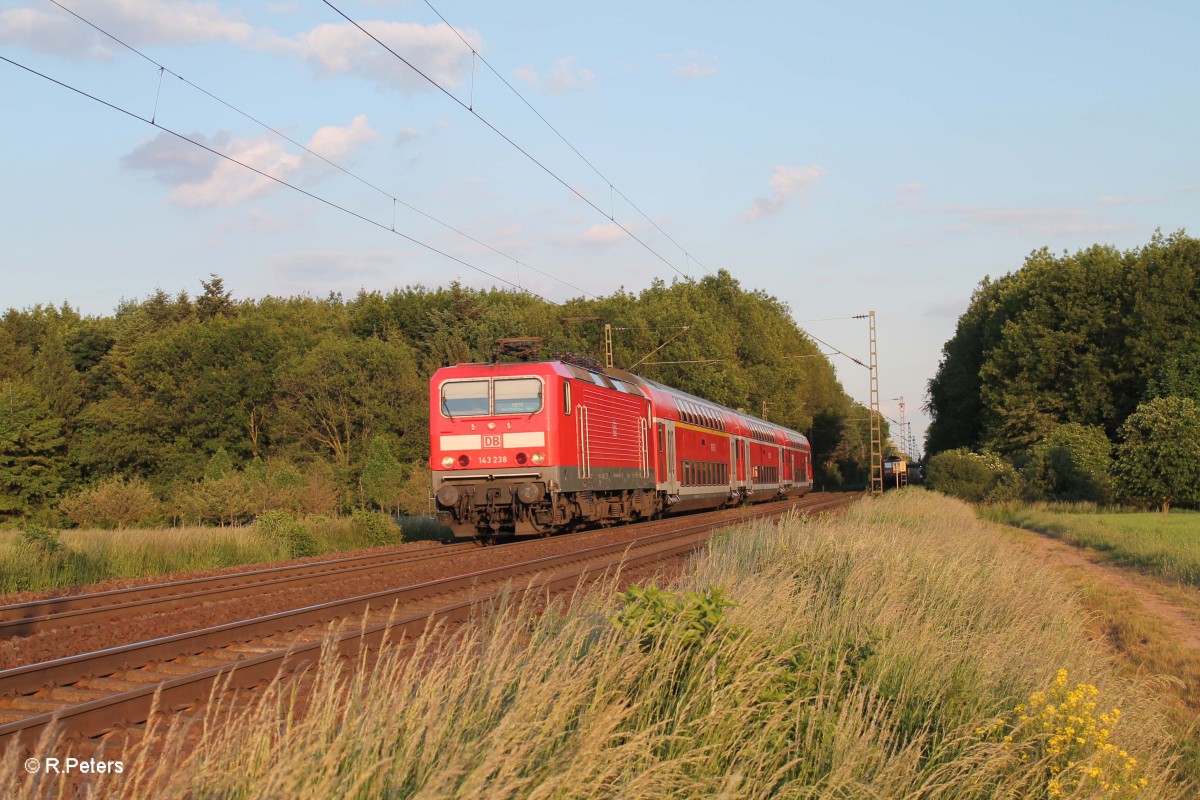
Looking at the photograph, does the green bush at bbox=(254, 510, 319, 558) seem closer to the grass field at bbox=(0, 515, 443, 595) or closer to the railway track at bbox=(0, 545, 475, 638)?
the grass field at bbox=(0, 515, 443, 595)

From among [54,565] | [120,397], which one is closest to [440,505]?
[54,565]

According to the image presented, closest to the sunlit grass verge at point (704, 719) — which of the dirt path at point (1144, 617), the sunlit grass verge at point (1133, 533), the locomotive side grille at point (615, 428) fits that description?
the dirt path at point (1144, 617)

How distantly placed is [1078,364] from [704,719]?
56707 millimetres

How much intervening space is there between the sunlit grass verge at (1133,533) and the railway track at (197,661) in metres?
12.7

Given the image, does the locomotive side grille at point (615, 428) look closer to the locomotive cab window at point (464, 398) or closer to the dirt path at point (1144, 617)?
the locomotive cab window at point (464, 398)

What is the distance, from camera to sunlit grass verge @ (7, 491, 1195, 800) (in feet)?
11.7

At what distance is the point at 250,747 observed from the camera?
3.65 metres

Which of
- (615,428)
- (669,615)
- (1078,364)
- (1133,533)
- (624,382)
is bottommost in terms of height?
(1133,533)

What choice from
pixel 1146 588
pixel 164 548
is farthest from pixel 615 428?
pixel 1146 588

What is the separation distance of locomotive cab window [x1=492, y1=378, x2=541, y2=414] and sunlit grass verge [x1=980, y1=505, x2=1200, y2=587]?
11.8 m

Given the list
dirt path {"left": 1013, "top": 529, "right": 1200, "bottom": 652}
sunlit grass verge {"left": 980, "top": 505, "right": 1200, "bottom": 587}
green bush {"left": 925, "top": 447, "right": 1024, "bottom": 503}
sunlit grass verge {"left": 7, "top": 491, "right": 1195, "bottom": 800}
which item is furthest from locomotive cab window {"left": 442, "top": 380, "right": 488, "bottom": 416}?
green bush {"left": 925, "top": 447, "right": 1024, "bottom": 503}

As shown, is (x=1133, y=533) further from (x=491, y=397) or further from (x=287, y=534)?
(x=287, y=534)

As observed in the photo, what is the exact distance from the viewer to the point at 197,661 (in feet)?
26.6

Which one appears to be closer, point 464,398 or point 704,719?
point 704,719
